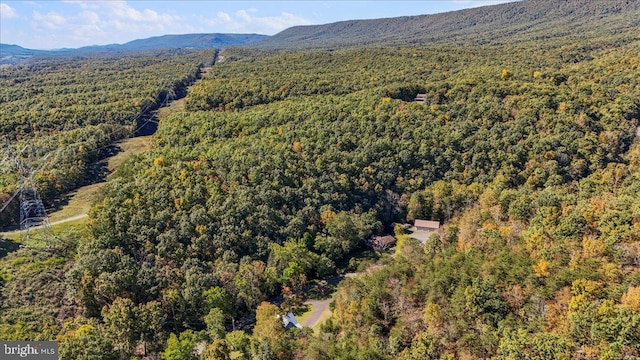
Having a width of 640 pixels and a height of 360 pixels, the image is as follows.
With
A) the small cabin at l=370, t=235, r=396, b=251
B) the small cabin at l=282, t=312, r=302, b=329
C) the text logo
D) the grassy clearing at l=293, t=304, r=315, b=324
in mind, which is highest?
the text logo

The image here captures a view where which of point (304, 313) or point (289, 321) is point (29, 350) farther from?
point (304, 313)

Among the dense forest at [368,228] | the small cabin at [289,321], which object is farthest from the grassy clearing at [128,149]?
the small cabin at [289,321]

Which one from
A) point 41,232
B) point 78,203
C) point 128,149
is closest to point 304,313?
point 41,232

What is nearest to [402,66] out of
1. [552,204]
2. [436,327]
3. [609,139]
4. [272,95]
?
[272,95]

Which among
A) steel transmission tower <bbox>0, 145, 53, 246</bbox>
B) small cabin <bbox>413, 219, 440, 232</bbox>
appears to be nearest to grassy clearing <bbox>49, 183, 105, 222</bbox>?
steel transmission tower <bbox>0, 145, 53, 246</bbox>

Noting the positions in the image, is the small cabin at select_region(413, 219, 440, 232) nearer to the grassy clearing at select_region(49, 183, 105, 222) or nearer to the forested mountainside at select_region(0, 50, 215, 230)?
the grassy clearing at select_region(49, 183, 105, 222)

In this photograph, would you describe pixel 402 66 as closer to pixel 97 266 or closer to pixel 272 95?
pixel 272 95
